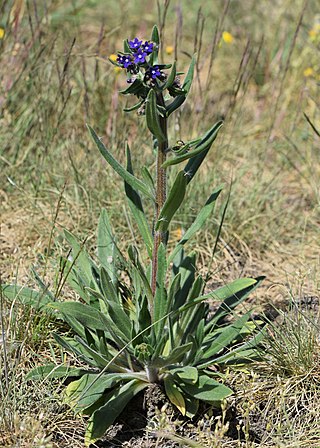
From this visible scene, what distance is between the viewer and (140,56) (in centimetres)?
207

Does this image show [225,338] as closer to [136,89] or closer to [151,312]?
[151,312]

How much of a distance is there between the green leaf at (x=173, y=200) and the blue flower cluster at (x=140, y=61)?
0.31 meters

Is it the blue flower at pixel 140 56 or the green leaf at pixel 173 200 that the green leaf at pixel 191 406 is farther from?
the blue flower at pixel 140 56

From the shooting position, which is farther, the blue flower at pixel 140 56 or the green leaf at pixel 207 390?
the green leaf at pixel 207 390

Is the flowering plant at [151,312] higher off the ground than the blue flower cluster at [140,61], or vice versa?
the blue flower cluster at [140,61]

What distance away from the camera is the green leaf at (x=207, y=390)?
2.28 meters

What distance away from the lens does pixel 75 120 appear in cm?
400

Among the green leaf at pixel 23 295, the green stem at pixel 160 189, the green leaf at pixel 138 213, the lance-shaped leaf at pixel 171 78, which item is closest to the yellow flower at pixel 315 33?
the green leaf at pixel 138 213

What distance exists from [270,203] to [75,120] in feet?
4.09

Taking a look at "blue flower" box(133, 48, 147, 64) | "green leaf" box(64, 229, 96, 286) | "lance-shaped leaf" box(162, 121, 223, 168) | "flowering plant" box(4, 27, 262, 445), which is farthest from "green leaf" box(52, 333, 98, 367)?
"blue flower" box(133, 48, 147, 64)

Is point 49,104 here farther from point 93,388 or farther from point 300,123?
point 93,388

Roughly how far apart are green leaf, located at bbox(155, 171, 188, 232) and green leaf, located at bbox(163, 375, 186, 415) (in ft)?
1.84

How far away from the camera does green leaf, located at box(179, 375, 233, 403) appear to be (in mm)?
2282

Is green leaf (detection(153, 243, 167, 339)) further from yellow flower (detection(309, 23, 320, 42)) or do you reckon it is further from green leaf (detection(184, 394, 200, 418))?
yellow flower (detection(309, 23, 320, 42))
